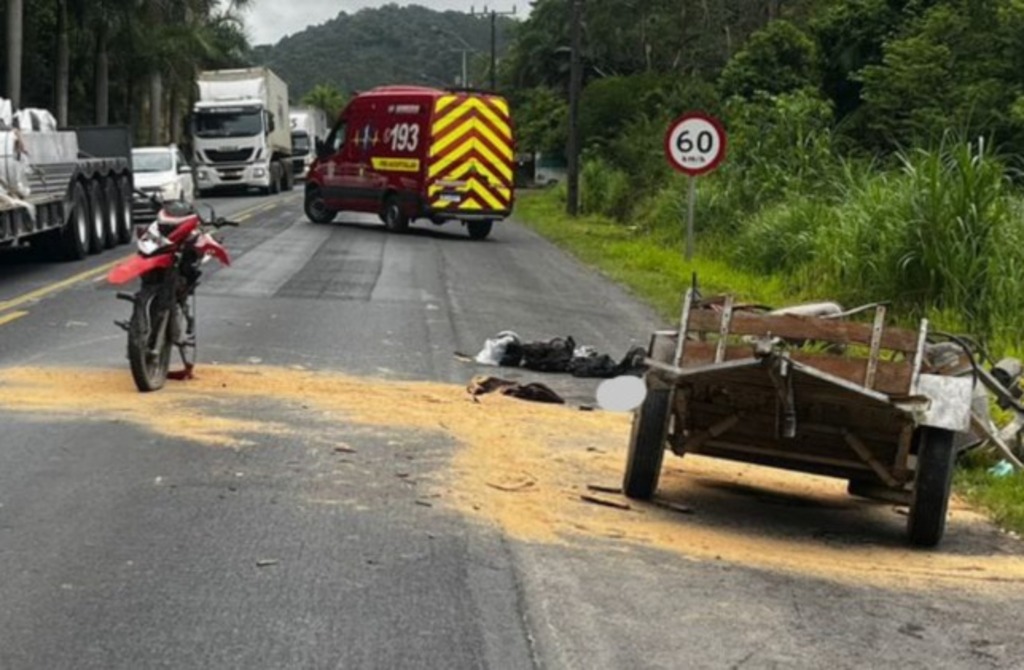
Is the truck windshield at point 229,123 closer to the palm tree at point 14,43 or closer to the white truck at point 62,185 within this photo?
the palm tree at point 14,43

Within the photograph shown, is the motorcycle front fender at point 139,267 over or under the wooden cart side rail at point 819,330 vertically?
under

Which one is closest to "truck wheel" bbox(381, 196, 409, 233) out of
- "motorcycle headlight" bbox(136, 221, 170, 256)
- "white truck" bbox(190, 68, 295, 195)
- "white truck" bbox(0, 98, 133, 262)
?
"white truck" bbox(0, 98, 133, 262)

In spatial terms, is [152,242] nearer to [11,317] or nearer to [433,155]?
[11,317]

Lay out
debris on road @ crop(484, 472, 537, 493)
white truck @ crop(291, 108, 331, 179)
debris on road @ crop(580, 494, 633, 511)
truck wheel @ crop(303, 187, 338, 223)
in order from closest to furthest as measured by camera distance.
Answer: debris on road @ crop(580, 494, 633, 511), debris on road @ crop(484, 472, 537, 493), truck wheel @ crop(303, 187, 338, 223), white truck @ crop(291, 108, 331, 179)

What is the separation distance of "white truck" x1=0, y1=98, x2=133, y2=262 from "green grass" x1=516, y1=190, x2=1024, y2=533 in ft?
24.5

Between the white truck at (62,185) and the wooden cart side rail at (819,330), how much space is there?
1182 centimetres

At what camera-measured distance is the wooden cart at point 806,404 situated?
6262 millimetres

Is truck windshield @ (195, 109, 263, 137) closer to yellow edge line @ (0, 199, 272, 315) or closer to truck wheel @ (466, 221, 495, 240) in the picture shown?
truck wheel @ (466, 221, 495, 240)

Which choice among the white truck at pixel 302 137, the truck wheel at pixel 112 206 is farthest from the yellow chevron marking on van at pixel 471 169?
the white truck at pixel 302 137

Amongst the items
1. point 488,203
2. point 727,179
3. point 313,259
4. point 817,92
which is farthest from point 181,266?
point 817,92

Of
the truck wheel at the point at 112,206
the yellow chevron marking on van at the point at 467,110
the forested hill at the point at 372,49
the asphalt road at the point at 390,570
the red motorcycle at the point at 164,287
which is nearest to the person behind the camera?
the asphalt road at the point at 390,570

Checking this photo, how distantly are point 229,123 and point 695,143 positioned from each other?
30.1 m

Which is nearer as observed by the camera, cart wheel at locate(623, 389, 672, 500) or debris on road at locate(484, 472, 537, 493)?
cart wheel at locate(623, 389, 672, 500)

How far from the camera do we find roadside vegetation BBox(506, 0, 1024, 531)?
13.5 meters
